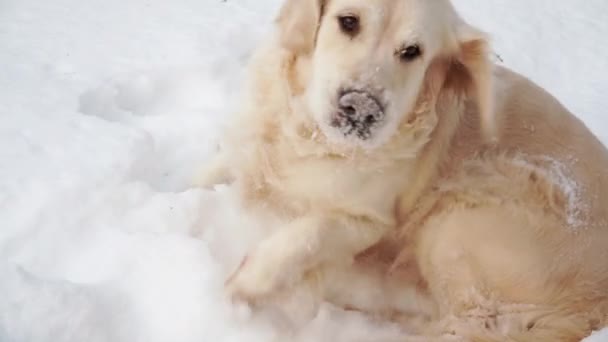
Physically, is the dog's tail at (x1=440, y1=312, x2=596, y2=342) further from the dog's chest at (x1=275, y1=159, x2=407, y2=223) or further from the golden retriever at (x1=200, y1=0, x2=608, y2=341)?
the dog's chest at (x1=275, y1=159, x2=407, y2=223)

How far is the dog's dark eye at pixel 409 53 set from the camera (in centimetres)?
211

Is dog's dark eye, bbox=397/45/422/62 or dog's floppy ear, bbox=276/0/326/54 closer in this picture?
dog's dark eye, bbox=397/45/422/62

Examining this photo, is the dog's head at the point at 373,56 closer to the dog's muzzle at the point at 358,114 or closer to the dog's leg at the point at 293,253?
the dog's muzzle at the point at 358,114

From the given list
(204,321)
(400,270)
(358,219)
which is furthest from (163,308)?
(400,270)

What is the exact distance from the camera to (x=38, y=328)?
6.55ft

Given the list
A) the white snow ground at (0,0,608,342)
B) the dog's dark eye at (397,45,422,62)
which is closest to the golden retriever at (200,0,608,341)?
the dog's dark eye at (397,45,422,62)

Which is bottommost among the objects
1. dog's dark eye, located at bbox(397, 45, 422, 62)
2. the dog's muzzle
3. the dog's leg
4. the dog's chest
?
the dog's leg

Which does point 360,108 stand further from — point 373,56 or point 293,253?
point 293,253

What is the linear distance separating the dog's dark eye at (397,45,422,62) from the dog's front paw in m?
0.80

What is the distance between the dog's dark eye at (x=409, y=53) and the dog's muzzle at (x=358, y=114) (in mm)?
212

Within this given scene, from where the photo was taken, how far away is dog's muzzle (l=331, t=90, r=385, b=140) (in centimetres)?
200

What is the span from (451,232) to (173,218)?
1.08 m

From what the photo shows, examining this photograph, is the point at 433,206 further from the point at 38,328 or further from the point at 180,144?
the point at 38,328

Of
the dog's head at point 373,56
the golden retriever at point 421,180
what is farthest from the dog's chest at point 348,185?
the dog's head at point 373,56
